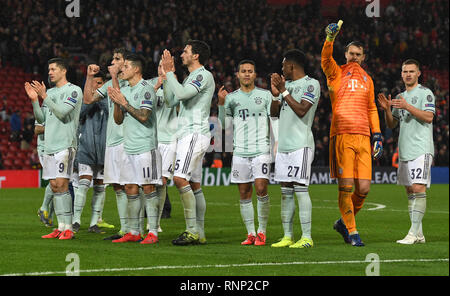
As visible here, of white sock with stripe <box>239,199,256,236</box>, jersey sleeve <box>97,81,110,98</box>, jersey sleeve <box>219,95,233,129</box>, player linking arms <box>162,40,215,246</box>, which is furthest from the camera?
jersey sleeve <box>97,81,110,98</box>

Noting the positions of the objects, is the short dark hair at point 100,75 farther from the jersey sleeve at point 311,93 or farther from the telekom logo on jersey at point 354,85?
the telekom logo on jersey at point 354,85

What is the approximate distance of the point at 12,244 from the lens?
9531 millimetres

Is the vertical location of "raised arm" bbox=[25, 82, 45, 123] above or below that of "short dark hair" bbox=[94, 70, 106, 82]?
below

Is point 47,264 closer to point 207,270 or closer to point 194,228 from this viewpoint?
point 207,270

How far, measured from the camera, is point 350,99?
947 centimetres

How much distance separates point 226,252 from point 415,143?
294 cm

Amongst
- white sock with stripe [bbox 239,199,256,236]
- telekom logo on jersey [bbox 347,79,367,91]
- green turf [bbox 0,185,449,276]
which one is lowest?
green turf [bbox 0,185,449,276]

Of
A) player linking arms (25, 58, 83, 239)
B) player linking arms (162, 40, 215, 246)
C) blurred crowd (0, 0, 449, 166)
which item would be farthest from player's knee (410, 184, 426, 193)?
blurred crowd (0, 0, 449, 166)

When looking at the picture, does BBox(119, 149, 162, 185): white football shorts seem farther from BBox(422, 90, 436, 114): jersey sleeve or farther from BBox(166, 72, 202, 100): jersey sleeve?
BBox(422, 90, 436, 114): jersey sleeve

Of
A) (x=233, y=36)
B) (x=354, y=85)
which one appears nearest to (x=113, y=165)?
(x=354, y=85)

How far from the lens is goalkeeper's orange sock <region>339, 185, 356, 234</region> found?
9359mm

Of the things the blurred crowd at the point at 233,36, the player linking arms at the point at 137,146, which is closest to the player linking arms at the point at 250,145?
the player linking arms at the point at 137,146

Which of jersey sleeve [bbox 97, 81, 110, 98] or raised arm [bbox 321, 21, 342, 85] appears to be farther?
jersey sleeve [bbox 97, 81, 110, 98]

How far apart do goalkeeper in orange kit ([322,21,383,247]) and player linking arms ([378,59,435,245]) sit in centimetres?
49
